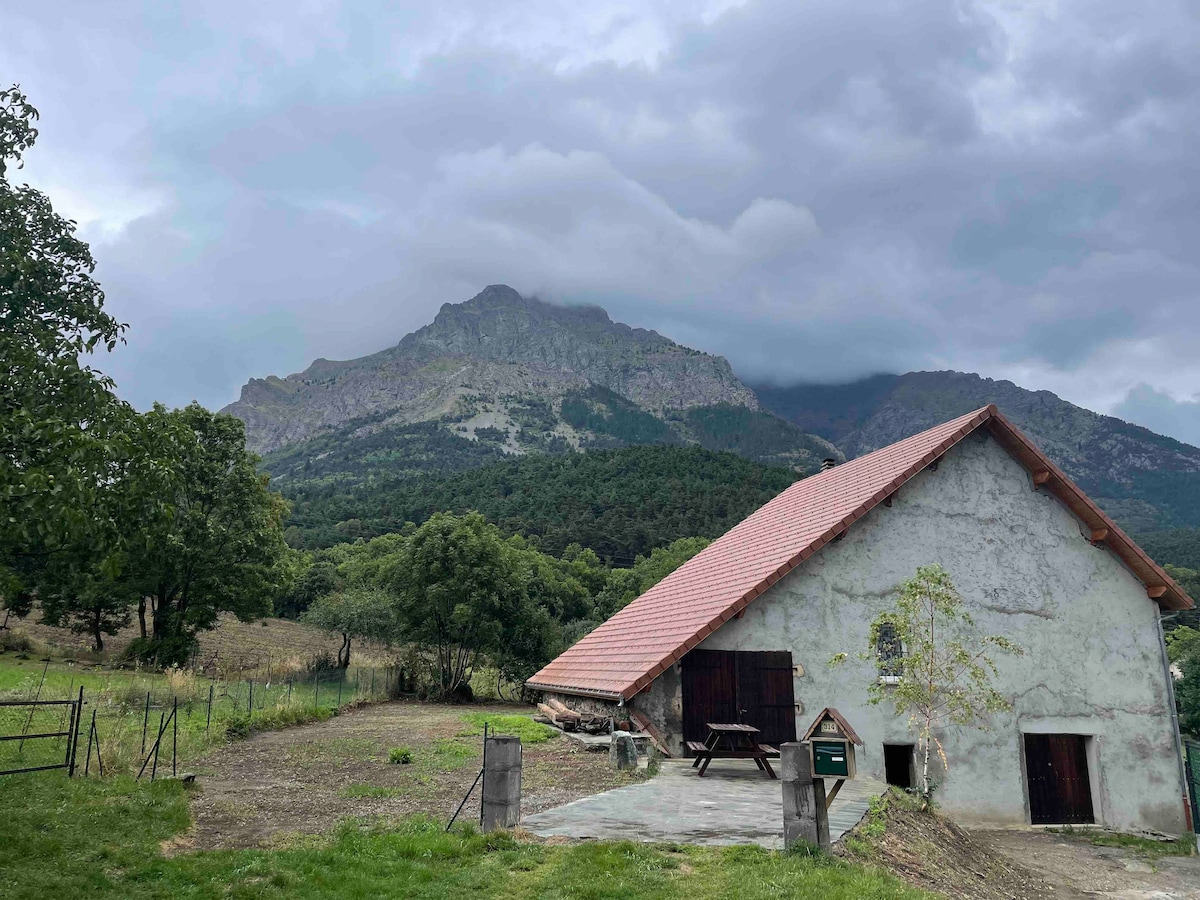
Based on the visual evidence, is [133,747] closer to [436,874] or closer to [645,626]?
[436,874]

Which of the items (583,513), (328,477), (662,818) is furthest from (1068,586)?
(328,477)

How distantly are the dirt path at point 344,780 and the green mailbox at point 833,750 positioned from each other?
14.4 ft

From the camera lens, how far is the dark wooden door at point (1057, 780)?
1786 cm

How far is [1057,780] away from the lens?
18.0m

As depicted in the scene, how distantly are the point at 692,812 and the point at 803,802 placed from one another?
2716mm

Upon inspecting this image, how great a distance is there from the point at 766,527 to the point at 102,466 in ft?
56.1

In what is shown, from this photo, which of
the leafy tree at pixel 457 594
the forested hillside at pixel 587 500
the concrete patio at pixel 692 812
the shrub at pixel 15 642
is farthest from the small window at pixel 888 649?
the forested hillside at pixel 587 500

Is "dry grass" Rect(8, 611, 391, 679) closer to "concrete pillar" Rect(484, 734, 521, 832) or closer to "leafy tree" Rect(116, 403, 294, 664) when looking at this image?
"leafy tree" Rect(116, 403, 294, 664)

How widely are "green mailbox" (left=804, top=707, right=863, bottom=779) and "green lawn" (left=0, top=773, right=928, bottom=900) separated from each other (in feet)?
2.88

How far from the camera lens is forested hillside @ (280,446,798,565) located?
88.9m

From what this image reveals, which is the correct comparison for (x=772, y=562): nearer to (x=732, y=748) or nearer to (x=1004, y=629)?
(x=732, y=748)

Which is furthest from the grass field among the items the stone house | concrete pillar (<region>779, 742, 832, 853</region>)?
concrete pillar (<region>779, 742, 832, 853</region>)

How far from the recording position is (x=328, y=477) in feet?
571

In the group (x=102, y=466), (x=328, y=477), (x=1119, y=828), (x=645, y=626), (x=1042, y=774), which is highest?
(x=328, y=477)
